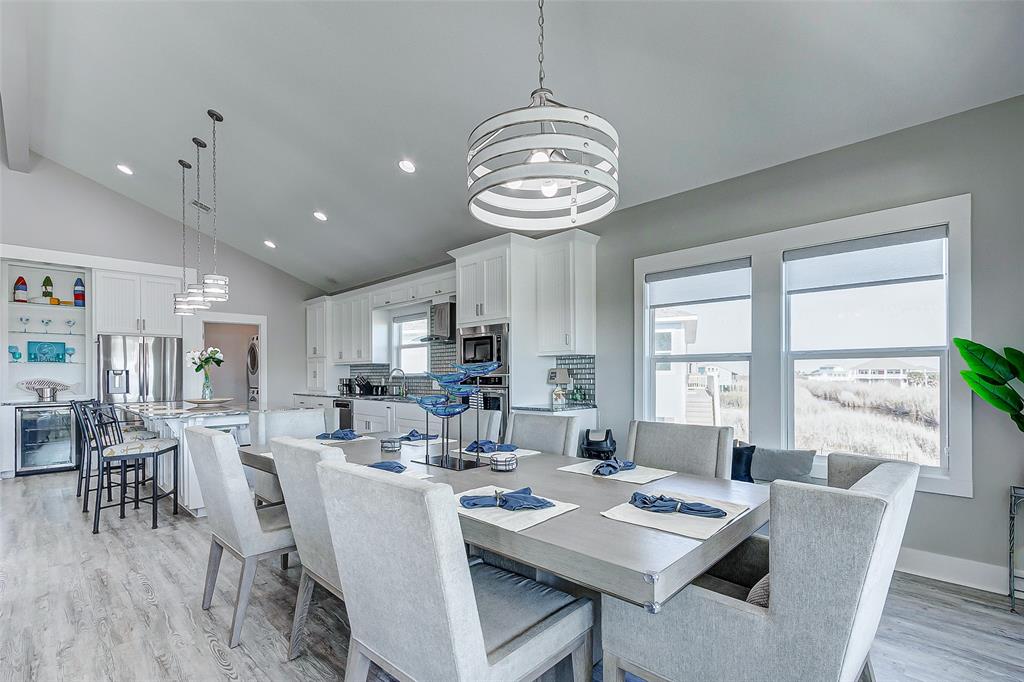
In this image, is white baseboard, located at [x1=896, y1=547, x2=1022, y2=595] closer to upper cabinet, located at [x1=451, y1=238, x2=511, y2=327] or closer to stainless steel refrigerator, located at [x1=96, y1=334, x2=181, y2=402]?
upper cabinet, located at [x1=451, y1=238, x2=511, y2=327]

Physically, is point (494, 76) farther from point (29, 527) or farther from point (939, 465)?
point (29, 527)

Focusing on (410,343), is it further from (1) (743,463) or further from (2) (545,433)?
(1) (743,463)

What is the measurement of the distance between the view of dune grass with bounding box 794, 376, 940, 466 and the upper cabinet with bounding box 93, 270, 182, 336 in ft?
24.3

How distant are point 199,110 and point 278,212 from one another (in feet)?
5.51

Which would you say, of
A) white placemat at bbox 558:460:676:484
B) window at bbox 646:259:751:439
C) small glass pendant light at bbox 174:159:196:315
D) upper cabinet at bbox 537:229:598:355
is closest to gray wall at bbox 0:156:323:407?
small glass pendant light at bbox 174:159:196:315

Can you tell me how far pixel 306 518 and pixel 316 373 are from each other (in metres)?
6.60

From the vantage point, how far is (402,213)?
5.47 m

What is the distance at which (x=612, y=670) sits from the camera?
1.51 m

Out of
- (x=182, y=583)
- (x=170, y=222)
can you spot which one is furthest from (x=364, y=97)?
(x=170, y=222)

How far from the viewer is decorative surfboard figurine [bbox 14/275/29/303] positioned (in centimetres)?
612

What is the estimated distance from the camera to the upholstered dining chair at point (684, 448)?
7.91 ft

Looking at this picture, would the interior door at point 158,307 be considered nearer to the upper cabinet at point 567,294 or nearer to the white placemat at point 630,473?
the upper cabinet at point 567,294

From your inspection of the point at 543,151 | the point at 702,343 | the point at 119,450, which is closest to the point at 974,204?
the point at 702,343

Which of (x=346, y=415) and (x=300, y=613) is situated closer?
(x=300, y=613)
